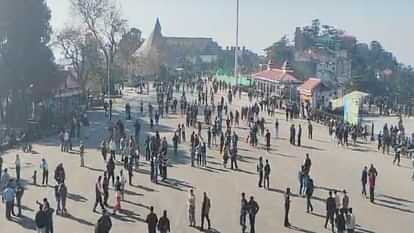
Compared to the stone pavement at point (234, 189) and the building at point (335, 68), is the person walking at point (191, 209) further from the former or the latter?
the building at point (335, 68)

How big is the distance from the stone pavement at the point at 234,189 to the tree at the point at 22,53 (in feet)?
25.9

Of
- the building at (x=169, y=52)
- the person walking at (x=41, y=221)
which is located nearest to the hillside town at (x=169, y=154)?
the person walking at (x=41, y=221)

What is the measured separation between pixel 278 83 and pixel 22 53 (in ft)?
95.6

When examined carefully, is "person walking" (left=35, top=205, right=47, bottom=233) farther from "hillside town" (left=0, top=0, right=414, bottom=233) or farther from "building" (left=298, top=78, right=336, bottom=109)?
"building" (left=298, top=78, right=336, bottom=109)

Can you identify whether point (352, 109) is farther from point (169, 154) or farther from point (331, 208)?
point (331, 208)

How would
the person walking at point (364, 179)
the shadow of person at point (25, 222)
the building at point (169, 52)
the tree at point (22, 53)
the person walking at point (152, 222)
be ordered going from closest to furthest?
the person walking at point (152, 222)
the shadow of person at point (25, 222)
the person walking at point (364, 179)
the tree at point (22, 53)
the building at point (169, 52)

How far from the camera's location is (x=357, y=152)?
1238 inches

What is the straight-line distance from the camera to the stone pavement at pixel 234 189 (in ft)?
60.6

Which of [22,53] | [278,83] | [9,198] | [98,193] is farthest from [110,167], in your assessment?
[278,83]

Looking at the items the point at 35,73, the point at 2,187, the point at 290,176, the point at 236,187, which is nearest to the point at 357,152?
the point at 290,176

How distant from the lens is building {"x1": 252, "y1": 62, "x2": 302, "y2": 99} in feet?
196

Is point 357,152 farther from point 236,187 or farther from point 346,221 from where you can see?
point 346,221

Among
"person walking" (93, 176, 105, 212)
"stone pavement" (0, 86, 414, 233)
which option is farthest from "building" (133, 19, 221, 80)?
"person walking" (93, 176, 105, 212)

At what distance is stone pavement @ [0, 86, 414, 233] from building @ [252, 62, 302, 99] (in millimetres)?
26315
